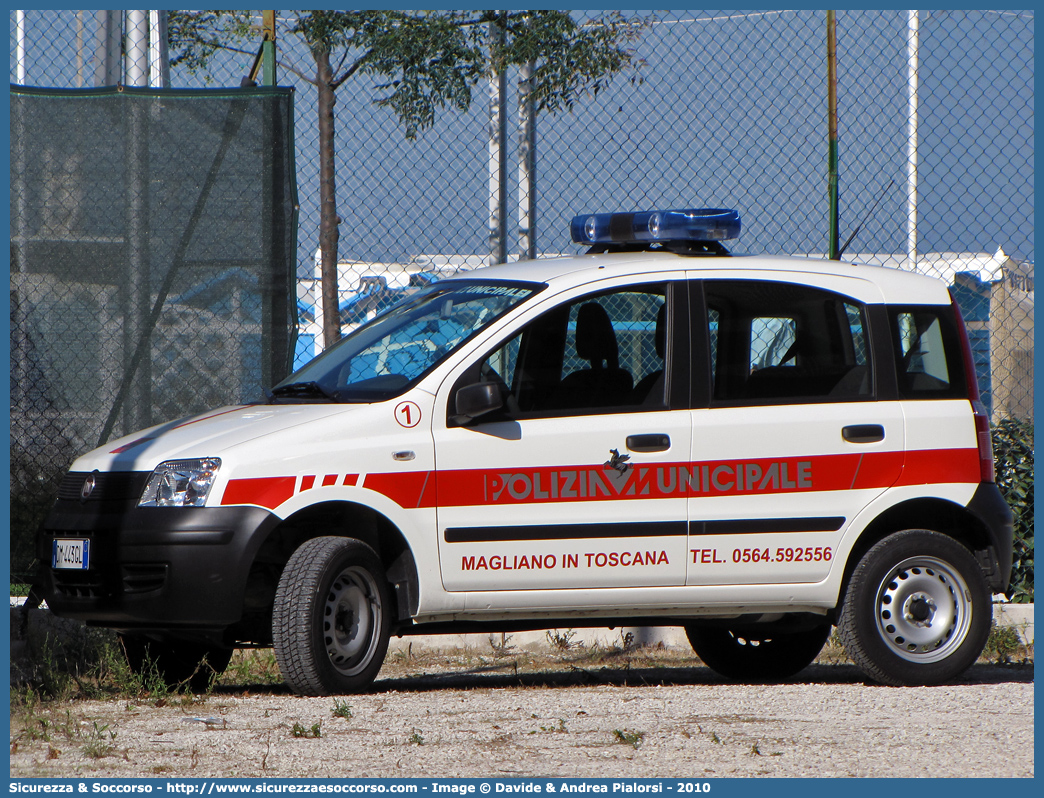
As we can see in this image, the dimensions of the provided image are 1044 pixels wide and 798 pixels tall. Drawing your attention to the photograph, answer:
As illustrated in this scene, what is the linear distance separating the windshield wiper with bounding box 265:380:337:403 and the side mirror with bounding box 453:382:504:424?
579mm

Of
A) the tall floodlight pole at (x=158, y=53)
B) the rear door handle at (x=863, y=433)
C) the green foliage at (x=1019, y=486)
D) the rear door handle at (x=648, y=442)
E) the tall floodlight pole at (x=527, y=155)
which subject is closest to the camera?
the rear door handle at (x=648, y=442)

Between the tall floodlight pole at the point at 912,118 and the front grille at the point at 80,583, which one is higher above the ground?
the tall floodlight pole at the point at 912,118

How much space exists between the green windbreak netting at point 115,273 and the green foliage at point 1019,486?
14.3ft

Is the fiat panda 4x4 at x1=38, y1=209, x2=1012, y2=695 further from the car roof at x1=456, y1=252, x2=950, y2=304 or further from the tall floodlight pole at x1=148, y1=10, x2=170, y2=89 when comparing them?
the tall floodlight pole at x1=148, y1=10, x2=170, y2=89

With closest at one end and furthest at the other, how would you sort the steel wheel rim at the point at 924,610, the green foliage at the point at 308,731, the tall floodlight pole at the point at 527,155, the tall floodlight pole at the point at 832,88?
the green foliage at the point at 308,731
the steel wheel rim at the point at 924,610
the tall floodlight pole at the point at 832,88
the tall floodlight pole at the point at 527,155

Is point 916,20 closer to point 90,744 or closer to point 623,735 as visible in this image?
point 623,735

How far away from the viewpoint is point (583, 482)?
5.86 metres

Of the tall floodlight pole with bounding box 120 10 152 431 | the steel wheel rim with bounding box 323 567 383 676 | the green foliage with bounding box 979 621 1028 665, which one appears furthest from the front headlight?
the green foliage with bounding box 979 621 1028 665

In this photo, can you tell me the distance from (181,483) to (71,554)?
2.00ft

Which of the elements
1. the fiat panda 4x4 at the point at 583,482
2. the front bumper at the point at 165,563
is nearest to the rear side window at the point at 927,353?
the fiat panda 4x4 at the point at 583,482

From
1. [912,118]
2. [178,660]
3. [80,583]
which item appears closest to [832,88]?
[912,118]

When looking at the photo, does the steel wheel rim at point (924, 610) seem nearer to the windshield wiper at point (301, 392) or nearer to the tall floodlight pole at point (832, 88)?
the tall floodlight pole at point (832, 88)

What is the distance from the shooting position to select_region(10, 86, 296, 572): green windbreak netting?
7.16 metres

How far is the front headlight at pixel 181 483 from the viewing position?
217 inches
